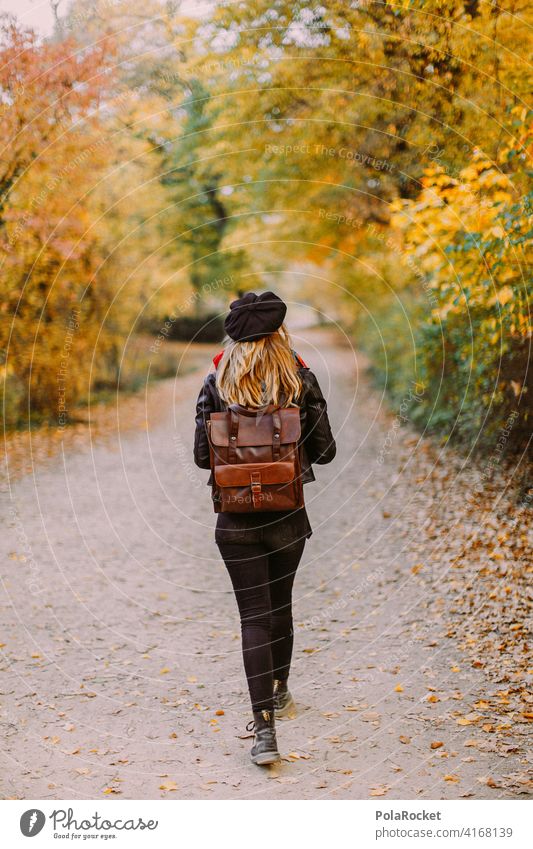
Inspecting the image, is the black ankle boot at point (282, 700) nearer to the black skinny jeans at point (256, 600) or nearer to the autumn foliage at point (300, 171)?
the black skinny jeans at point (256, 600)

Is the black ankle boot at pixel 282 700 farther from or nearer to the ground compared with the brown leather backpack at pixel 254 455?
nearer to the ground

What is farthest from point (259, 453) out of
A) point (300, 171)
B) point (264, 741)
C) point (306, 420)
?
point (300, 171)

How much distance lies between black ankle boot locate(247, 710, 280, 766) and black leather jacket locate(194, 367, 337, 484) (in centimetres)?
106

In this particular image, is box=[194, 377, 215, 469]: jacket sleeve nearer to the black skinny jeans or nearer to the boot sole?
the black skinny jeans

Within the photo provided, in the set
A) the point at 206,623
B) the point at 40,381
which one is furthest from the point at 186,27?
the point at 206,623

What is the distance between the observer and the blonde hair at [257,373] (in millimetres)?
3420

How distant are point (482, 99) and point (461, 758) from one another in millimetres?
5210

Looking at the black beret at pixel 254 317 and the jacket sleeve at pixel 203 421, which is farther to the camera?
the jacket sleeve at pixel 203 421

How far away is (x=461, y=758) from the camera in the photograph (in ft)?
11.8

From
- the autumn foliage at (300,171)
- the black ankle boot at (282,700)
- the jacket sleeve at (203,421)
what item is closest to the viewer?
the jacket sleeve at (203,421)

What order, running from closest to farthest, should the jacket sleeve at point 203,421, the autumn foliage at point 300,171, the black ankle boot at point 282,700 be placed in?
the jacket sleeve at point 203,421 < the black ankle boot at point 282,700 < the autumn foliage at point 300,171

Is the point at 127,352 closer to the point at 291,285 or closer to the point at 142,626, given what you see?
the point at 291,285

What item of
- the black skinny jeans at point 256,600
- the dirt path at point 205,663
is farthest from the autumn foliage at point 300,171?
the black skinny jeans at point 256,600
